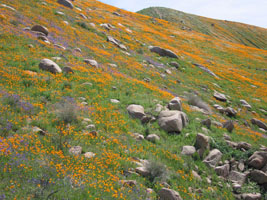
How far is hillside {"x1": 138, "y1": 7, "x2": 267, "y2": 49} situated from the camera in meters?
99.4

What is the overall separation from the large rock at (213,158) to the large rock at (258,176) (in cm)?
150

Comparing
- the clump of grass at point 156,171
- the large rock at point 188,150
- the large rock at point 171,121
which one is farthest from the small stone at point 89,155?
the large rock at point 171,121

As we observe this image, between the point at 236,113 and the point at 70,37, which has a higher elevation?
the point at 70,37

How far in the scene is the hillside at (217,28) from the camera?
99.4 meters

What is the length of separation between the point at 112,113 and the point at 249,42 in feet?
433

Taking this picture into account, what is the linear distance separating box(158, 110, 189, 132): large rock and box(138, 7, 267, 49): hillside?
89.5 metres

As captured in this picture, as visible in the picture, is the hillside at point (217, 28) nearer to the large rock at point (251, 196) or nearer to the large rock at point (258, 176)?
the large rock at point (258, 176)

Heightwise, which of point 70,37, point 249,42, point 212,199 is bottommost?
point 212,199

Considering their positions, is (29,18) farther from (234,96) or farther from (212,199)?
(234,96)

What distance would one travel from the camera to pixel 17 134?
247 inches

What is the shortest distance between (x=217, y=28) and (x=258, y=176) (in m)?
121

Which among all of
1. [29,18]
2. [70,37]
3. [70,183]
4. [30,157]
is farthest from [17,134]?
[29,18]

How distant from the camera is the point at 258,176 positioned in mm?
8367

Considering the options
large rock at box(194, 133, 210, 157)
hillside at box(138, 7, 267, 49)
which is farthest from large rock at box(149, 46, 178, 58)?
hillside at box(138, 7, 267, 49)
